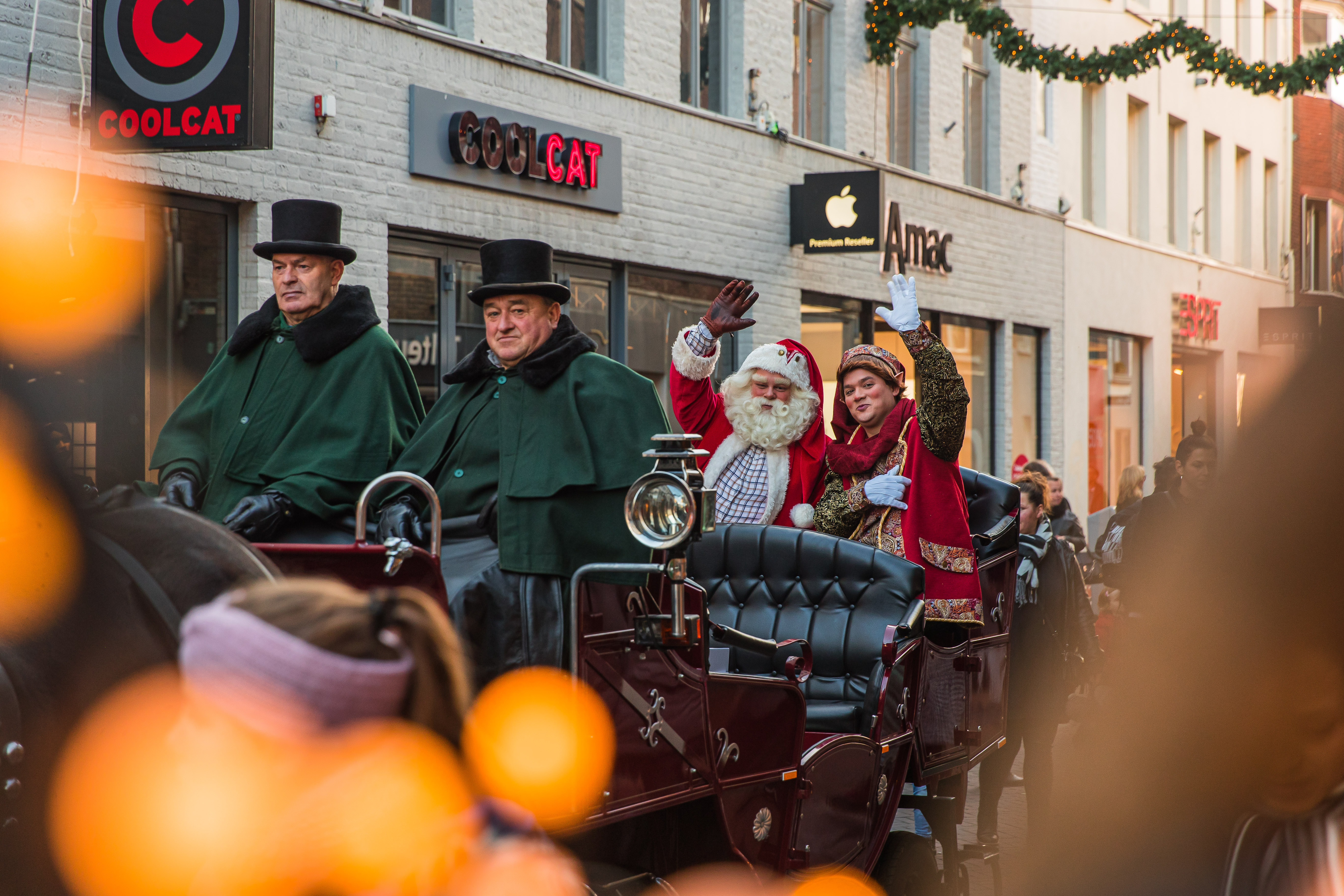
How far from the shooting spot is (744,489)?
5.93 metres

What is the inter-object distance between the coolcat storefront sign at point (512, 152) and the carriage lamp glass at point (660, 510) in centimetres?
671

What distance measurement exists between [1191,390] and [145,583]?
2450cm

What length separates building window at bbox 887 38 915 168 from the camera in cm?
1570

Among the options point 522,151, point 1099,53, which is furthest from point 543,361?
point 1099,53

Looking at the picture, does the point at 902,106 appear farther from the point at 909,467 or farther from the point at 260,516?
the point at 260,516

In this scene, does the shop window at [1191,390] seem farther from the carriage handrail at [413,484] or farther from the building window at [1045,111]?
the carriage handrail at [413,484]

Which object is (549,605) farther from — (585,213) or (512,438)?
(585,213)

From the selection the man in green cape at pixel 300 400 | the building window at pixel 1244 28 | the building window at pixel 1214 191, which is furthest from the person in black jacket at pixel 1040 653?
the building window at pixel 1244 28

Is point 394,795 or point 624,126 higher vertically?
point 624,126

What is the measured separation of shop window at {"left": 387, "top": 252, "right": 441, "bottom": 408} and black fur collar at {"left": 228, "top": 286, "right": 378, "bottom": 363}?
5.23 metres

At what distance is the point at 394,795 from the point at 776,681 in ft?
8.78

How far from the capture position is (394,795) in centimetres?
144

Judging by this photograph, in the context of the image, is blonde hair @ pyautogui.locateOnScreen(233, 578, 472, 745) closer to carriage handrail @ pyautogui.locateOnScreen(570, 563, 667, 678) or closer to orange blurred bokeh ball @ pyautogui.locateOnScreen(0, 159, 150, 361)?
carriage handrail @ pyautogui.locateOnScreen(570, 563, 667, 678)

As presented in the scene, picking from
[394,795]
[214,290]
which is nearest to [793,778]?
[394,795]
